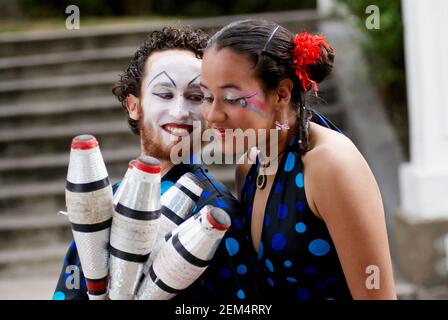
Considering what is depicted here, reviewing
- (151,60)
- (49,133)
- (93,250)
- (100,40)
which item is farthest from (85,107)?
(93,250)

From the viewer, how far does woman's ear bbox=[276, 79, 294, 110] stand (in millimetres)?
1894

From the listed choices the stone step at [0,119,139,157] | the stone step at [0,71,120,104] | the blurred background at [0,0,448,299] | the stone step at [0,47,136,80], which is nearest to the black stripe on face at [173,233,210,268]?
the blurred background at [0,0,448,299]

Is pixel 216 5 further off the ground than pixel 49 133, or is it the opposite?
pixel 216 5

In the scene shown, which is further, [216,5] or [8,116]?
[216,5]

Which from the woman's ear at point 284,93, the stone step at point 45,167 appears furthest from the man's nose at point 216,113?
the stone step at point 45,167

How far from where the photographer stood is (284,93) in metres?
1.90

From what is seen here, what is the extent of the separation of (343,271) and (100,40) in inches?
223

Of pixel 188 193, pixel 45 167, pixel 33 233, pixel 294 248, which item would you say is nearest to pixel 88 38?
pixel 45 167

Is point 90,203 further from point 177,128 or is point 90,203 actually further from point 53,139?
point 53,139

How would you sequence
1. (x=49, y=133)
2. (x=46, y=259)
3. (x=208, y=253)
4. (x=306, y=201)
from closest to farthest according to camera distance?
(x=208, y=253) → (x=306, y=201) → (x=46, y=259) → (x=49, y=133)

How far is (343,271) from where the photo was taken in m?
1.80

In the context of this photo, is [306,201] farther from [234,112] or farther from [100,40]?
[100,40]

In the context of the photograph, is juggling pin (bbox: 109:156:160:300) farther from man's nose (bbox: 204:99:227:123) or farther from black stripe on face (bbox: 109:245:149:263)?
man's nose (bbox: 204:99:227:123)

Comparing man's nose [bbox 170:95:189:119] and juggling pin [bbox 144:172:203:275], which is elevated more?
man's nose [bbox 170:95:189:119]
